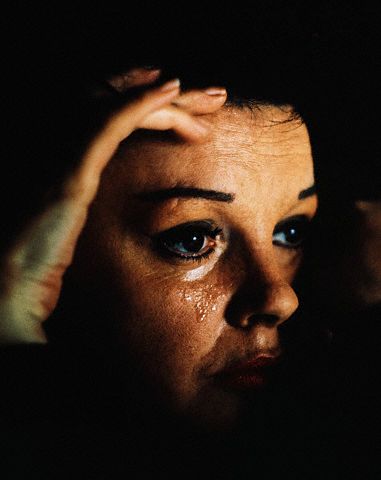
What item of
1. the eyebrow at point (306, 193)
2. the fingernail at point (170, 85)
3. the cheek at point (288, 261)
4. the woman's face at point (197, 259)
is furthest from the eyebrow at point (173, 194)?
the cheek at point (288, 261)

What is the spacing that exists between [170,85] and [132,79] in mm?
114

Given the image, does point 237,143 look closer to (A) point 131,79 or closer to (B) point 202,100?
(B) point 202,100

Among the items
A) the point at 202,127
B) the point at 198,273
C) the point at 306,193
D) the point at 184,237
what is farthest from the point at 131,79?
the point at 306,193

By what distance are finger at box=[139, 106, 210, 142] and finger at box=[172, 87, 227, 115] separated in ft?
0.08

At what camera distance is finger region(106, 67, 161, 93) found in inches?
48.7

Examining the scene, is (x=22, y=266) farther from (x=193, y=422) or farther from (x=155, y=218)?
(x=193, y=422)

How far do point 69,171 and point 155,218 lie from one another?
0.26 meters

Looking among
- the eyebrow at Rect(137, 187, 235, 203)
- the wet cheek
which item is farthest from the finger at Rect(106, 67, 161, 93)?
the wet cheek

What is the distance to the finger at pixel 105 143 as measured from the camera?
114cm

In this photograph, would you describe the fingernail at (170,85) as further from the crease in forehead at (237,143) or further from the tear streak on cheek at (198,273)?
the tear streak on cheek at (198,273)

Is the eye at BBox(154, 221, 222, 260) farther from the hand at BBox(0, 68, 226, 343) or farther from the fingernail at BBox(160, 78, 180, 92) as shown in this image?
the fingernail at BBox(160, 78, 180, 92)

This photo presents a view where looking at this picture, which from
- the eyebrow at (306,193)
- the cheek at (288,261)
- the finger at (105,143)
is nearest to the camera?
the finger at (105,143)

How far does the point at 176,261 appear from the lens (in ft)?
4.44

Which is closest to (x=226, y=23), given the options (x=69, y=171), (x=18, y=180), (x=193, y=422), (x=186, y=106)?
(x=186, y=106)
